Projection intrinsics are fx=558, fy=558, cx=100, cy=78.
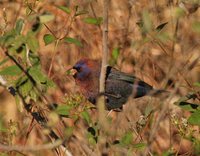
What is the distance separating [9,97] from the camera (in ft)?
17.5

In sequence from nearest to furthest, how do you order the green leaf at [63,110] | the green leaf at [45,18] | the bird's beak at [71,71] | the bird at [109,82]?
1. the green leaf at [45,18]
2. the green leaf at [63,110]
3. the bird's beak at [71,71]
4. the bird at [109,82]

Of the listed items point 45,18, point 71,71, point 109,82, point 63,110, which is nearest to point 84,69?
point 109,82

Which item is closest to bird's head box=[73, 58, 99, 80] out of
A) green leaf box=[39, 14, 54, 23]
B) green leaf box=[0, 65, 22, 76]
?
green leaf box=[0, 65, 22, 76]

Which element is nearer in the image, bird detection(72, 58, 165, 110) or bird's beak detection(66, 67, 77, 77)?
bird's beak detection(66, 67, 77, 77)

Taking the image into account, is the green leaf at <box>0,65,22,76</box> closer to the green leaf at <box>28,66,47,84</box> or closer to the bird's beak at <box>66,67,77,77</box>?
the green leaf at <box>28,66,47,84</box>

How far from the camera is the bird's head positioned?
13.8ft

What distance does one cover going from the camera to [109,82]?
4.38 meters

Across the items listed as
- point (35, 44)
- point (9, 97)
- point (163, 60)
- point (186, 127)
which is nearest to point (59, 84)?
point (9, 97)

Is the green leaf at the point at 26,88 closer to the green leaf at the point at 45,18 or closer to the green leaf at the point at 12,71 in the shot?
the green leaf at the point at 12,71

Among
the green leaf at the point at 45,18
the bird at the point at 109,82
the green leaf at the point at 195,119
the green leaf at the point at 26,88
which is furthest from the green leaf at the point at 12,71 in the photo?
the bird at the point at 109,82

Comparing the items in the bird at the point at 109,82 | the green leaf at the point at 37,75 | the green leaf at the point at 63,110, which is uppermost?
the green leaf at the point at 37,75

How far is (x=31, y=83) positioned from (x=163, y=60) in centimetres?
304

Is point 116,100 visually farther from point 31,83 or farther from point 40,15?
point 40,15

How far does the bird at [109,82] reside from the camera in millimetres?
4151
